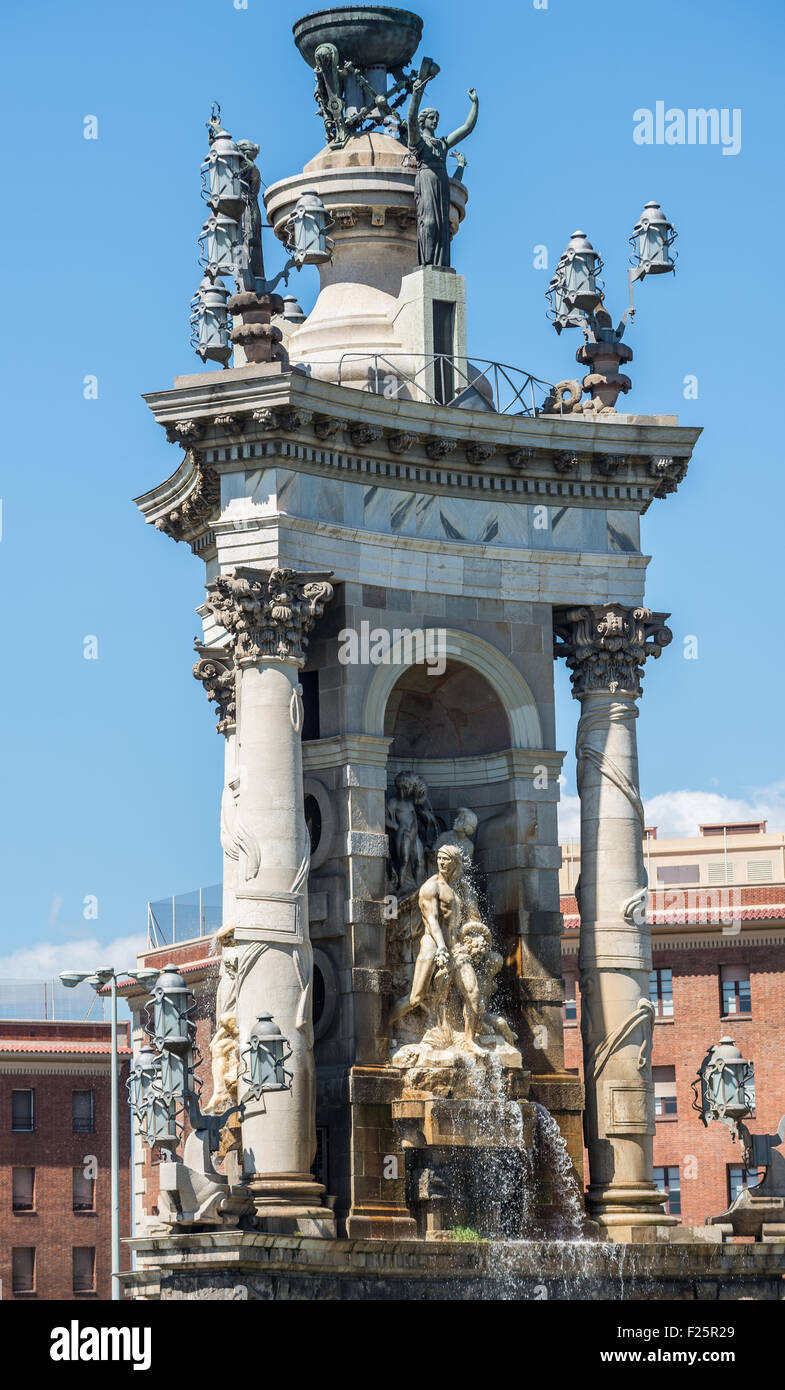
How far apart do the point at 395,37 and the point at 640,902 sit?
14.5 metres

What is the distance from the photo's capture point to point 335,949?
43062 mm

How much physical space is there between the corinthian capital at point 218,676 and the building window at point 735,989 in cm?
4270

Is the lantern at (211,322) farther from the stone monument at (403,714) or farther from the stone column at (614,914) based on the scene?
the stone column at (614,914)

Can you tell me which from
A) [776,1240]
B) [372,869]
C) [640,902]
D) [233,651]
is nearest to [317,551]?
[233,651]

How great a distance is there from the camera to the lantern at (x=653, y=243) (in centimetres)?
4681

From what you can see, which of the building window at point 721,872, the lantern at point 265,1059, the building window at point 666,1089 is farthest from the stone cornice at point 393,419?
the building window at point 721,872

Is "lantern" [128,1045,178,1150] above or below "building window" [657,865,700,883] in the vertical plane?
below

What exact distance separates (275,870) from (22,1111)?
63.7 m

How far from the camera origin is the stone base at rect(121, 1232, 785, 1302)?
38.9 meters

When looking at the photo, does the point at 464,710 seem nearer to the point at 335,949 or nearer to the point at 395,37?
the point at 335,949

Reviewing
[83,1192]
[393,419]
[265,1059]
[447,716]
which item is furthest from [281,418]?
[83,1192]

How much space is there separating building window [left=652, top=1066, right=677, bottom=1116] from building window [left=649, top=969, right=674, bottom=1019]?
5.25 ft

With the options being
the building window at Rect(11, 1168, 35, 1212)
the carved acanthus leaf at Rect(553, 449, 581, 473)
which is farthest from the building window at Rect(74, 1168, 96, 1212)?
the carved acanthus leaf at Rect(553, 449, 581, 473)

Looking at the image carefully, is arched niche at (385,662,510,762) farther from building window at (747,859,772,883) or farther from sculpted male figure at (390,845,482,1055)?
building window at (747,859,772,883)
